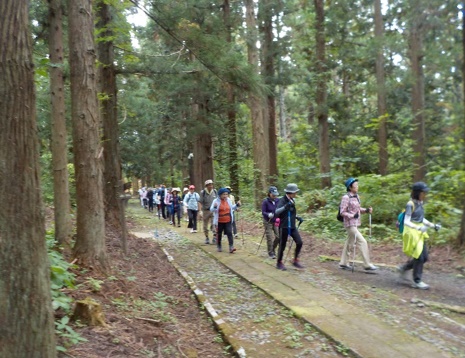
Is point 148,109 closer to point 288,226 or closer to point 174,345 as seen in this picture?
point 288,226

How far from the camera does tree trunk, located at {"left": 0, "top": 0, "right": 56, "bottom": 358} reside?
9.24 ft

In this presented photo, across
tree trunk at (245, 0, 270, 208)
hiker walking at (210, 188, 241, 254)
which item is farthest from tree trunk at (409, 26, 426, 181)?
hiker walking at (210, 188, 241, 254)

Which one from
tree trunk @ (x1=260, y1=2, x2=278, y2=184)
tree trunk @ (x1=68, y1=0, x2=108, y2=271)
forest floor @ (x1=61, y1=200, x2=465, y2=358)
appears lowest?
forest floor @ (x1=61, y1=200, x2=465, y2=358)

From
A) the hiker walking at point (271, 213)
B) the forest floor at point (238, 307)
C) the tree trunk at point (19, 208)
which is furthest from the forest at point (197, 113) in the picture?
the hiker walking at point (271, 213)

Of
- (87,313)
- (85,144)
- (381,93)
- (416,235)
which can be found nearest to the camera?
(87,313)

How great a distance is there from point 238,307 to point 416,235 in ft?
11.0

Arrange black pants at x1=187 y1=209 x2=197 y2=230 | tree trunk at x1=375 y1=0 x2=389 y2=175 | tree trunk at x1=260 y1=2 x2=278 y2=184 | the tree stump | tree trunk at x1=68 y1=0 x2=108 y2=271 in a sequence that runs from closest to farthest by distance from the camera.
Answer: the tree stump → tree trunk at x1=68 y1=0 x2=108 y2=271 → black pants at x1=187 y1=209 x2=197 y2=230 → tree trunk at x1=375 y1=0 x2=389 y2=175 → tree trunk at x1=260 y1=2 x2=278 y2=184

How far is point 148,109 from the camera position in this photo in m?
26.6

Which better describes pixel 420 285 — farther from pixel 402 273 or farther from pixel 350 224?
pixel 350 224

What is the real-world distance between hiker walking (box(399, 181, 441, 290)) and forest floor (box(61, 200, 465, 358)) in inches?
14.0

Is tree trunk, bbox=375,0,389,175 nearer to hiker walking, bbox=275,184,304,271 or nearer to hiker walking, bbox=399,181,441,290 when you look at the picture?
hiker walking, bbox=275,184,304,271

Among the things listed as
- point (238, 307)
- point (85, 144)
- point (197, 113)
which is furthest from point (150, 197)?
point (238, 307)

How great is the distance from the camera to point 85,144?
661cm

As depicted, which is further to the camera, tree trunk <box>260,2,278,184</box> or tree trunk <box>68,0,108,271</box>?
tree trunk <box>260,2,278,184</box>
